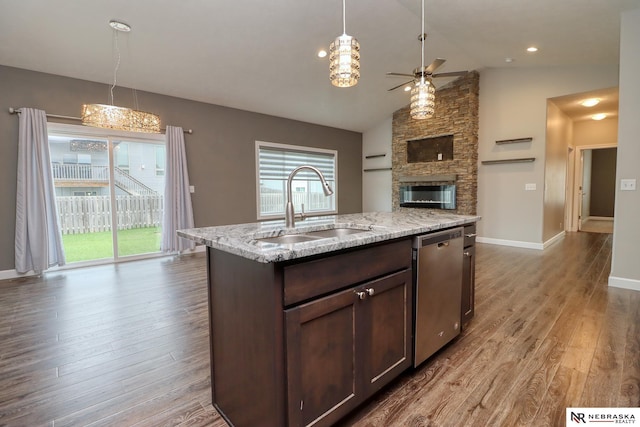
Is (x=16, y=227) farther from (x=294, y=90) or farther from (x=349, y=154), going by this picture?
(x=349, y=154)

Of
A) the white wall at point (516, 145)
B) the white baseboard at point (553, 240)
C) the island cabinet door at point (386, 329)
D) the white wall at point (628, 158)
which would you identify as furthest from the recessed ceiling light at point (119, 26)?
the white baseboard at point (553, 240)

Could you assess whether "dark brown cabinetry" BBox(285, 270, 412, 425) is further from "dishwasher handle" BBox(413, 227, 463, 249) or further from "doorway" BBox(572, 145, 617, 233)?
"doorway" BBox(572, 145, 617, 233)

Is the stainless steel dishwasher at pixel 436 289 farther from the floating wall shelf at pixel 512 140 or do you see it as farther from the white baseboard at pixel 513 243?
the floating wall shelf at pixel 512 140

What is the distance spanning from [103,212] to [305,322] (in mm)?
4808

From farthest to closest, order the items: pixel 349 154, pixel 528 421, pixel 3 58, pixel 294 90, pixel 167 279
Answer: pixel 349 154 < pixel 294 90 < pixel 167 279 < pixel 3 58 < pixel 528 421

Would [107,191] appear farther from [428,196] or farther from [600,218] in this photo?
[600,218]

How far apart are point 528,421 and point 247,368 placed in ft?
4.48

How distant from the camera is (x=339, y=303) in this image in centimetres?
133

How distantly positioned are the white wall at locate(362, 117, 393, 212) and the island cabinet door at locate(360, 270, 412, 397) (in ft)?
20.7

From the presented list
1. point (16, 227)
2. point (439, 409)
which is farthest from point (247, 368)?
point (16, 227)

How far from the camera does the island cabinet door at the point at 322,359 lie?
1191 mm

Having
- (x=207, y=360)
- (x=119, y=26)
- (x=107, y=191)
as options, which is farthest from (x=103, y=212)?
(x=207, y=360)

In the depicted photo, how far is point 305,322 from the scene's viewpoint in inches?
48.0

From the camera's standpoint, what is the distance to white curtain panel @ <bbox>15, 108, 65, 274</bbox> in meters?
3.89
